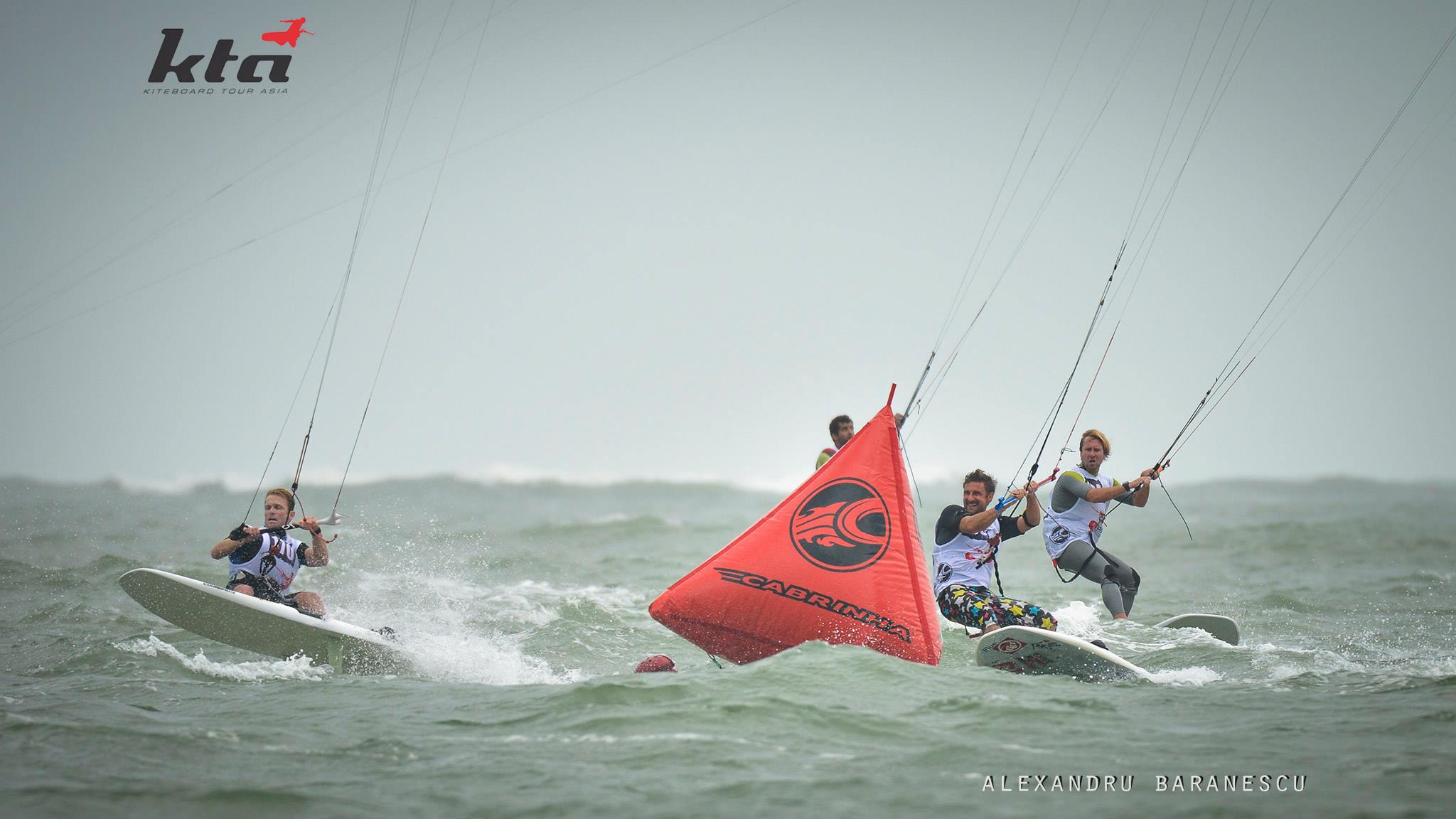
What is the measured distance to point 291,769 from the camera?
13.8ft

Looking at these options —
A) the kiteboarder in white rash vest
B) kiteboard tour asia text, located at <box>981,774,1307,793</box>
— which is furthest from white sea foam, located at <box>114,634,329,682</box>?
kiteboard tour asia text, located at <box>981,774,1307,793</box>

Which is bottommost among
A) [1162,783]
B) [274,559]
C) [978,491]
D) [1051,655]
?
[1162,783]

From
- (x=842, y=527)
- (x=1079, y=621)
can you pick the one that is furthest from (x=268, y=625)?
(x=1079, y=621)

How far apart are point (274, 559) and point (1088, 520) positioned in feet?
18.8

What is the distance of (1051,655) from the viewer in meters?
5.93

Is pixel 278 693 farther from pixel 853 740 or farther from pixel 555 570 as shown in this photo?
pixel 555 570

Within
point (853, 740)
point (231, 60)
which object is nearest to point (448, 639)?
point (853, 740)

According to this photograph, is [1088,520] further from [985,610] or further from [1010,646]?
[1010,646]

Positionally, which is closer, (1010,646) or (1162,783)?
(1162,783)

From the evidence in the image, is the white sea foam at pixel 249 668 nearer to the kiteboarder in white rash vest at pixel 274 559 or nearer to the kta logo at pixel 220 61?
the kiteboarder in white rash vest at pixel 274 559

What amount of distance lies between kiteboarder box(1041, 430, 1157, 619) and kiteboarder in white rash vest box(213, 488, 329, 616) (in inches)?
201

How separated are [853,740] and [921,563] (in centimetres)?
186

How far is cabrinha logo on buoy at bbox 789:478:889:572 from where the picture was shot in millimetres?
6070

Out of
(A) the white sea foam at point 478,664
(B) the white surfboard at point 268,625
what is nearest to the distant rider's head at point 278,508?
(B) the white surfboard at point 268,625
